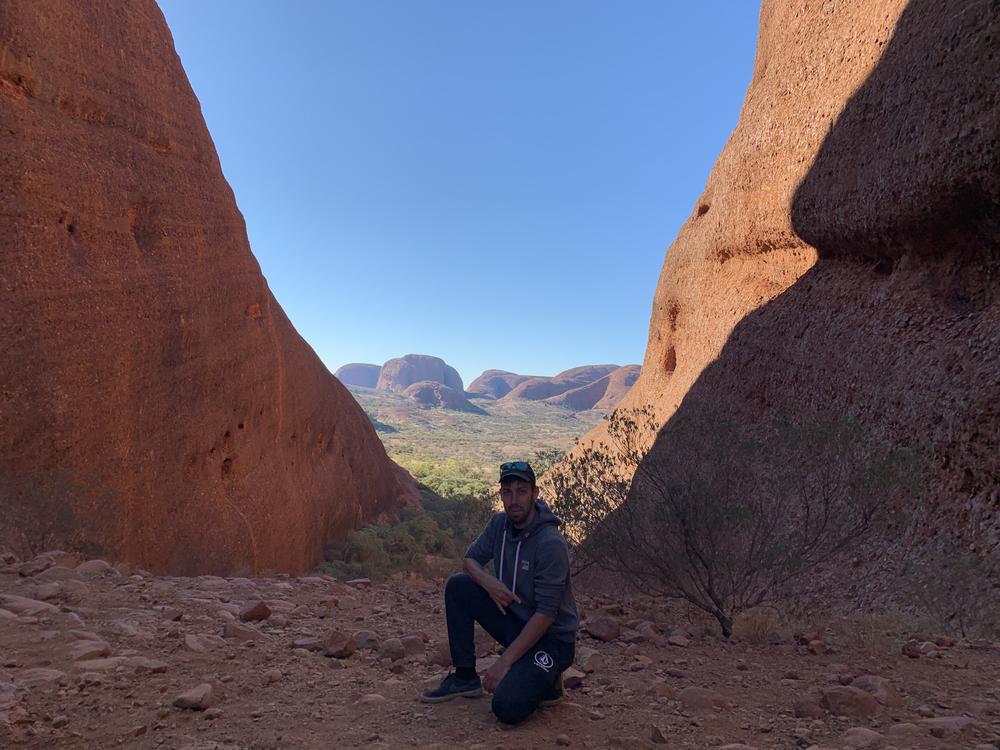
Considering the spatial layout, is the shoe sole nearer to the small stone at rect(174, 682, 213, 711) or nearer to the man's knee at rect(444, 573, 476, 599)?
the man's knee at rect(444, 573, 476, 599)

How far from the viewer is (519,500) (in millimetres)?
3650

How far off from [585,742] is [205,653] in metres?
2.75

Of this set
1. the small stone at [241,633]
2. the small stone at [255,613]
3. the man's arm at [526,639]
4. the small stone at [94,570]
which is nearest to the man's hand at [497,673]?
the man's arm at [526,639]

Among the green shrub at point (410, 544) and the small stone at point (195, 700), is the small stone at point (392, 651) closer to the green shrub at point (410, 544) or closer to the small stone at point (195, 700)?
the small stone at point (195, 700)

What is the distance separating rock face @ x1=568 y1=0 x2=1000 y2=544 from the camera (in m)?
7.33

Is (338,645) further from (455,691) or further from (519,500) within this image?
(519,500)

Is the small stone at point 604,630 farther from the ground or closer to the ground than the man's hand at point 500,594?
closer to the ground

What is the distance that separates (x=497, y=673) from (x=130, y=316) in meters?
10.2

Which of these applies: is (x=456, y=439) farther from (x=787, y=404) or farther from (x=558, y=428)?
(x=787, y=404)

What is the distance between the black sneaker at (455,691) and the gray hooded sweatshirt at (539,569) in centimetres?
53

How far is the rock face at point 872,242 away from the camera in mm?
7328

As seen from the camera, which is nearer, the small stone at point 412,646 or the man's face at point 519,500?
the man's face at point 519,500

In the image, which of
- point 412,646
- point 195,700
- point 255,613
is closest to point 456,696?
point 412,646

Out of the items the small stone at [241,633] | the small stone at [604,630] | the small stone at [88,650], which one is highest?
the small stone at [88,650]
